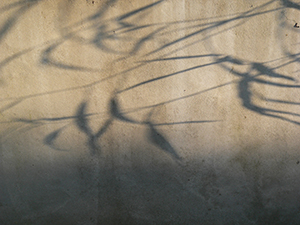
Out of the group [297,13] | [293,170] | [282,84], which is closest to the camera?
[297,13]

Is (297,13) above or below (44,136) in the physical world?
above

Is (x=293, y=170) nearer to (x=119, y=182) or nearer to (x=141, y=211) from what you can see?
(x=141, y=211)

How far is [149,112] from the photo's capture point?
99.9 inches

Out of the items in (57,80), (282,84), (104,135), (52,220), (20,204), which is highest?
(57,80)

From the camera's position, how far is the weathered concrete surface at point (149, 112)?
7.61 feet

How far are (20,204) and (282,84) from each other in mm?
3131

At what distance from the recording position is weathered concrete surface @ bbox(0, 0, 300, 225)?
2320 millimetres

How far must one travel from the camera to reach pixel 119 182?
8.88ft

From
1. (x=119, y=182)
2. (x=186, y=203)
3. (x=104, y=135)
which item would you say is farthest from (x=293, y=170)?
(x=104, y=135)

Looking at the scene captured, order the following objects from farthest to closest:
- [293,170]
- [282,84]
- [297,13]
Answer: [293,170] → [282,84] → [297,13]

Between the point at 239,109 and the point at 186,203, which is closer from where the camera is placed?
the point at 239,109

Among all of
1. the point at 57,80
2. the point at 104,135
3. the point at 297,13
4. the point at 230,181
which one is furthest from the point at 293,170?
the point at 57,80

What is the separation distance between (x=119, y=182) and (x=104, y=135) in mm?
571

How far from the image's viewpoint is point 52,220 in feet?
9.24
